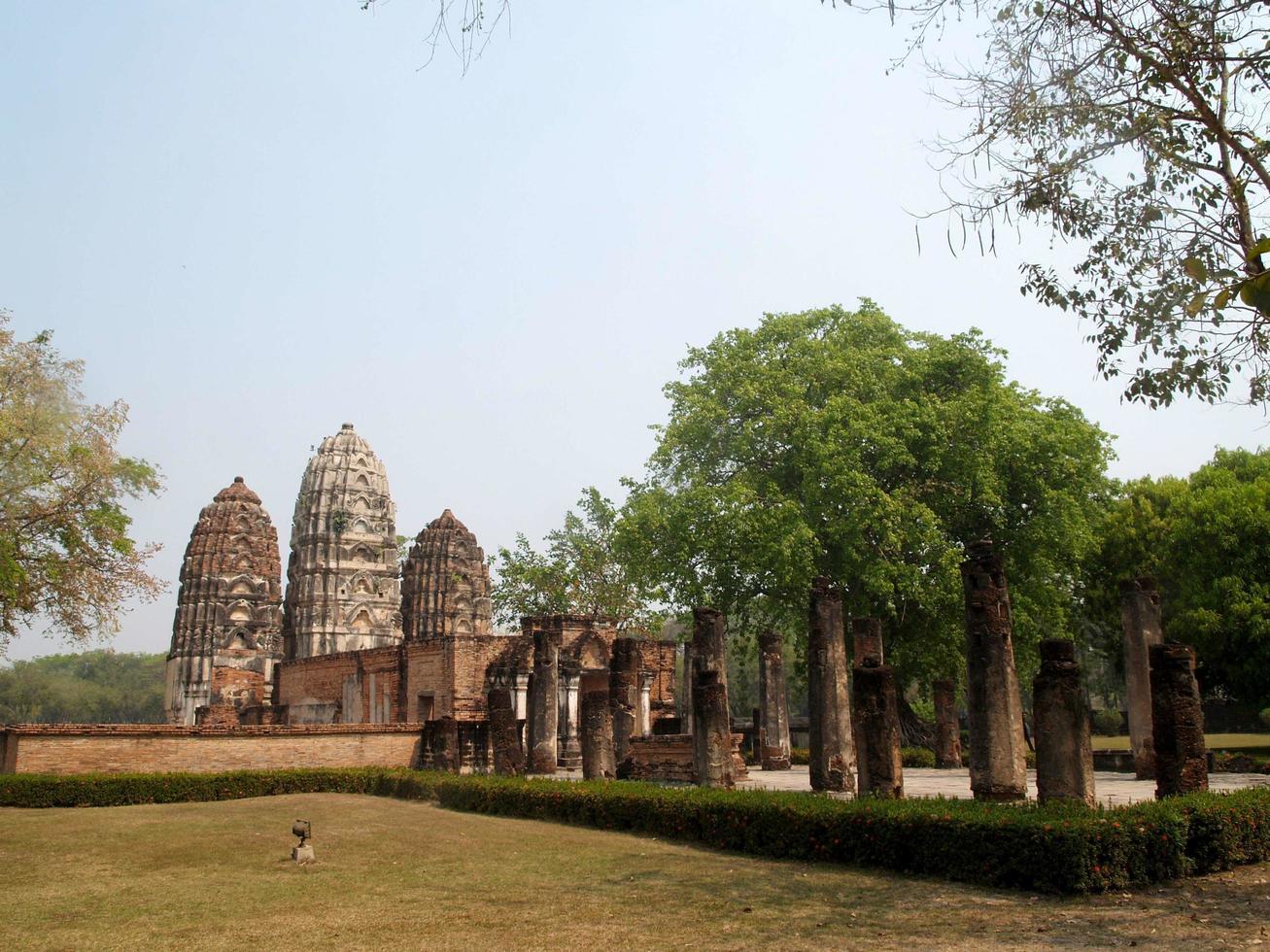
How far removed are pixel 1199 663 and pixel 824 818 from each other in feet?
69.3

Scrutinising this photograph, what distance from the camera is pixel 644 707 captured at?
30953 mm

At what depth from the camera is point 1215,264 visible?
9953mm

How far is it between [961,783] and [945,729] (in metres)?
6.07

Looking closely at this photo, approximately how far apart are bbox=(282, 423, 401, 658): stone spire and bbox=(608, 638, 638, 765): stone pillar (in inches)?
1149

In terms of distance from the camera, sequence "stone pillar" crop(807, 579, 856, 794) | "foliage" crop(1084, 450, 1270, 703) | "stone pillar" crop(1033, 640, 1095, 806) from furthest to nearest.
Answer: "foliage" crop(1084, 450, 1270, 703), "stone pillar" crop(807, 579, 856, 794), "stone pillar" crop(1033, 640, 1095, 806)

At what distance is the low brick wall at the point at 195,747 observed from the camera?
2050 cm

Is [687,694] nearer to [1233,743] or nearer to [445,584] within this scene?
[1233,743]

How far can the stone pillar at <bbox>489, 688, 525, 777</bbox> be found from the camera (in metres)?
20.0

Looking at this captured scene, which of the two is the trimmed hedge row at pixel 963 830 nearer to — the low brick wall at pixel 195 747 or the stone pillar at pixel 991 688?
the stone pillar at pixel 991 688

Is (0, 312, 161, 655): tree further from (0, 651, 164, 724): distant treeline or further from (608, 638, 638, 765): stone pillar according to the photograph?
(0, 651, 164, 724): distant treeline

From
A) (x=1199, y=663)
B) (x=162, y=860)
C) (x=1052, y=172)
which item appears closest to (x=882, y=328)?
(x=1199, y=663)

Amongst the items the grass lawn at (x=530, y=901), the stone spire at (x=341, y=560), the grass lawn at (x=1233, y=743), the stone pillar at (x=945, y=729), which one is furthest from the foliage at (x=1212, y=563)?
the stone spire at (x=341, y=560)

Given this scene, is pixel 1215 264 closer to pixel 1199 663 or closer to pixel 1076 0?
pixel 1076 0

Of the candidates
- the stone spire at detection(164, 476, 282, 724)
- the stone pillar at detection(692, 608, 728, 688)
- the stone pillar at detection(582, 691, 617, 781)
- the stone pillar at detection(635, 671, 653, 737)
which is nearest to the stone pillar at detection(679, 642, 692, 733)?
the stone pillar at detection(635, 671, 653, 737)
